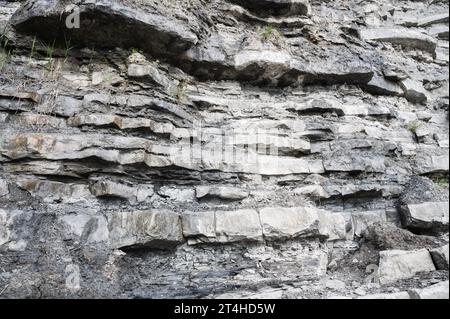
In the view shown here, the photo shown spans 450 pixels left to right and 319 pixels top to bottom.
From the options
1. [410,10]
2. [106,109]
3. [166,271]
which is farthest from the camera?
[410,10]

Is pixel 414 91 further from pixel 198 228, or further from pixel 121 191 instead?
pixel 121 191

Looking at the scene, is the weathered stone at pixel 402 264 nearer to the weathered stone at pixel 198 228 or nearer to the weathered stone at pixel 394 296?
the weathered stone at pixel 394 296

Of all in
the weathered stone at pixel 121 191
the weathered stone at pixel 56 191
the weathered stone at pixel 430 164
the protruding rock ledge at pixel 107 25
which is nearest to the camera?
the weathered stone at pixel 56 191

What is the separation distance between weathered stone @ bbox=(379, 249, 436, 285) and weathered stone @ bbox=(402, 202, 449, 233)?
727 mm

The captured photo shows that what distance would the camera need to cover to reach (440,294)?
3463mm

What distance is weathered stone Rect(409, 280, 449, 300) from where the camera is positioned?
3.45 m

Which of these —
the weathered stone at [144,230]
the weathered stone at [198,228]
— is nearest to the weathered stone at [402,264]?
the weathered stone at [198,228]

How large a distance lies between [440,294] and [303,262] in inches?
61.0

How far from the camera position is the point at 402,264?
407 centimetres

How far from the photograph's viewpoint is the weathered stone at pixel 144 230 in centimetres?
386

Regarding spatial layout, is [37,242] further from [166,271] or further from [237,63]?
[237,63]

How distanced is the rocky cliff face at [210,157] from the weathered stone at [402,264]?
Result: 0.02 m

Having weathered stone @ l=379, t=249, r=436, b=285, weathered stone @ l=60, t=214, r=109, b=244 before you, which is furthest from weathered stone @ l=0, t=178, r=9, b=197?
weathered stone @ l=379, t=249, r=436, b=285
